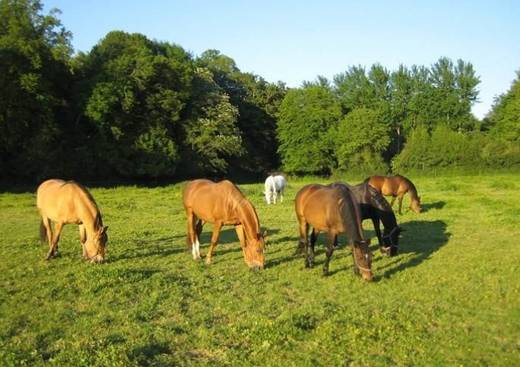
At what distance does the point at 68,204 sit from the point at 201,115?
38818 millimetres

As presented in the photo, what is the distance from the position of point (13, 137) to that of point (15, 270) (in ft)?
93.0

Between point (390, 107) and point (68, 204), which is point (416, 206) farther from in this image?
point (390, 107)

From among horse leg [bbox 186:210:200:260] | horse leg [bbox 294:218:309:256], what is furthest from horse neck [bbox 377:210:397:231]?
horse leg [bbox 186:210:200:260]

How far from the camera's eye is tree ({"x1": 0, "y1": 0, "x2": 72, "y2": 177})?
34594mm

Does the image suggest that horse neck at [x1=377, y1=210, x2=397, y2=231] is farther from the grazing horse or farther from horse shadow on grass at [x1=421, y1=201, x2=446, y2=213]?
horse shadow on grass at [x1=421, y1=201, x2=446, y2=213]

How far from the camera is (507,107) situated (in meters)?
58.3

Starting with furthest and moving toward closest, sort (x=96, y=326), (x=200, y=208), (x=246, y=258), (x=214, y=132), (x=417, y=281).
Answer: (x=214, y=132)
(x=200, y=208)
(x=246, y=258)
(x=417, y=281)
(x=96, y=326)

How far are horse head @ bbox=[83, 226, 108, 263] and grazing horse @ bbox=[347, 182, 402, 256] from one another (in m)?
6.06

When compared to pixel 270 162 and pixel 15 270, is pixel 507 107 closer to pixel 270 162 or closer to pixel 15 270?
pixel 270 162

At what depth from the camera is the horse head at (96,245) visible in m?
11.0

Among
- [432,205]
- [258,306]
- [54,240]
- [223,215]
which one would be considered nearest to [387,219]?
[223,215]

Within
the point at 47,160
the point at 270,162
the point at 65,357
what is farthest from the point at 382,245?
the point at 270,162

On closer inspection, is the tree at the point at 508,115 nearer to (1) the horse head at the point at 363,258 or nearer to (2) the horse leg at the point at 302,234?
(2) the horse leg at the point at 302,234

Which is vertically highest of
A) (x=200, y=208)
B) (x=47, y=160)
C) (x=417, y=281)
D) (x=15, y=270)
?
(x=47, y=160)
